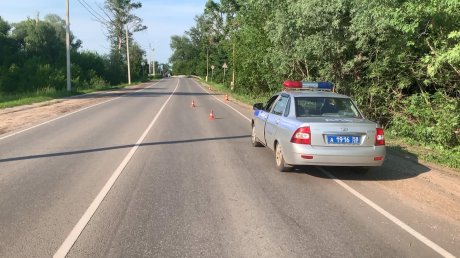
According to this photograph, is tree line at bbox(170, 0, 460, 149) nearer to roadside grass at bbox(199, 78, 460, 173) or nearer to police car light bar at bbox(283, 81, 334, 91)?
roadside grass at bbox(199, 78, 460, 173)

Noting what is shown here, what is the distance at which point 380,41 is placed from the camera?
48.3 ft

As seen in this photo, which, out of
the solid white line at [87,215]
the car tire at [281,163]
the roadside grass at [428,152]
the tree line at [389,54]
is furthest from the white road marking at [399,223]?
the solid white line at [87,215]

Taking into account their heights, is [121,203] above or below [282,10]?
below

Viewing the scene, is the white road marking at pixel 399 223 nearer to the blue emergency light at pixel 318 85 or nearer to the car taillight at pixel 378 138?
the car taillight at pixel 378 138

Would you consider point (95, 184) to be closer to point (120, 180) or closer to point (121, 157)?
point (120, 180)

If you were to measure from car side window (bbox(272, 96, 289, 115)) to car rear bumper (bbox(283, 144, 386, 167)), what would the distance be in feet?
5.42

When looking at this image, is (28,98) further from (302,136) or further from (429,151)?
(302,136)

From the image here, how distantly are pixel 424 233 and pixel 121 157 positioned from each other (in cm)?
626

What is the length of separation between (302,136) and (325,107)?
1235 millimetres

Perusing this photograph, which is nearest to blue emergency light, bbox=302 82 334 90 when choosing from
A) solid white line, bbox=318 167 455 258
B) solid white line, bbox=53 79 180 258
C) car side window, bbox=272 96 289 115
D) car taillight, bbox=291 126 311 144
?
car side window, bbox=272 96 289 115

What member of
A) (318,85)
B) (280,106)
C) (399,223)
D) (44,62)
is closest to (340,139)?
(280,106)

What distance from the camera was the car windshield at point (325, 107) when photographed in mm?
8742

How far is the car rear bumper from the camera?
25.5 ft

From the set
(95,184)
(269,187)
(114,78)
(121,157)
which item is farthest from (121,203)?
(114,78)
